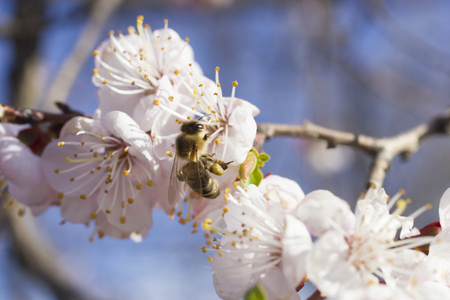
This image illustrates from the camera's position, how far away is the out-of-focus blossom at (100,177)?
1518mm

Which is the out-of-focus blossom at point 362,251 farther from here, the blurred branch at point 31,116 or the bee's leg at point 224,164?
the blurred branch at point 31,116

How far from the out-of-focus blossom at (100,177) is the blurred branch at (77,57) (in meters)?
1.30

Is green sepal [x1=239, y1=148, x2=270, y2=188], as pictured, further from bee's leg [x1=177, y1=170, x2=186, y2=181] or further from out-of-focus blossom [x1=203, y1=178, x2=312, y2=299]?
bee's leg [x1=177, y1=170, x2=186, y2=181]

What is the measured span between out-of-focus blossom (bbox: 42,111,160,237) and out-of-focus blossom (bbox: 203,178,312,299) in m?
0.37

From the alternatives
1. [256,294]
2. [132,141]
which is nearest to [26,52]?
[132,141]

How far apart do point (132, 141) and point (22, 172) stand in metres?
0.45

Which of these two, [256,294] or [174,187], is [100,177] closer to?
[174,187]

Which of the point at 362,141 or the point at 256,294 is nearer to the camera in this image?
the point at 256,294

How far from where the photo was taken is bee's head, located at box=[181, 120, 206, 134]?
4.78 ft

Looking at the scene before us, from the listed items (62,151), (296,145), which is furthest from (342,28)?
(62,151)

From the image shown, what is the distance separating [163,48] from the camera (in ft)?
5.47

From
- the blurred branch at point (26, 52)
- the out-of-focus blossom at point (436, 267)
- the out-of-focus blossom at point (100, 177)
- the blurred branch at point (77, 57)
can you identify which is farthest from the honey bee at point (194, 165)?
the blurred branch at point (26, 52)

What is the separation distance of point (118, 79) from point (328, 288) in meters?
1.05

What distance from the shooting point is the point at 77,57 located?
9.66 ft
